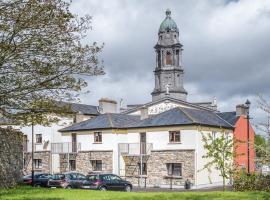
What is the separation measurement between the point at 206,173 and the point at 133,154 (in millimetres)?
7627

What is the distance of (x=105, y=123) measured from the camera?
170 feet

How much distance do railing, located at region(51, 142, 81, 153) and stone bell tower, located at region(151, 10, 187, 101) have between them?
139ft

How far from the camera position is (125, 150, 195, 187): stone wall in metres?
45.5

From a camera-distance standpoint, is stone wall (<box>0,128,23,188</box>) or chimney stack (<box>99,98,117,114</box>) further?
chimney stack (<box>99,98,117,114</box>)

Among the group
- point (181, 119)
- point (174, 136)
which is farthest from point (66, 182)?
point (181, 119)

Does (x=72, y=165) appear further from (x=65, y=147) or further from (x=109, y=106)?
(x=109, y=106)

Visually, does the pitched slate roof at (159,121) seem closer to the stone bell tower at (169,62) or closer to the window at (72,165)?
the window at (72,165)

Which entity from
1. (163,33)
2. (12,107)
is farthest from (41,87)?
(163,33)

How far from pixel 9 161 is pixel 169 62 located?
220 ft

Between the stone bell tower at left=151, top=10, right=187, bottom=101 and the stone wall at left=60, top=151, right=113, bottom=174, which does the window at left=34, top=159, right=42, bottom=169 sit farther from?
the stone bell tower at left=151, top=10, right=187, bottom=101

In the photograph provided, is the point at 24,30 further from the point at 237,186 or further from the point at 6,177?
the point at 237,186

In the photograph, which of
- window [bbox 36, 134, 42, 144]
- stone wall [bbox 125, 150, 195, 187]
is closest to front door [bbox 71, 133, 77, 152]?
stone wall [bbox 125, 150, 195, 187]

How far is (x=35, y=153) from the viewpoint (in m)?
58.0

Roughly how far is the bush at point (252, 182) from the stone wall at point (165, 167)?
1317 centimetres
